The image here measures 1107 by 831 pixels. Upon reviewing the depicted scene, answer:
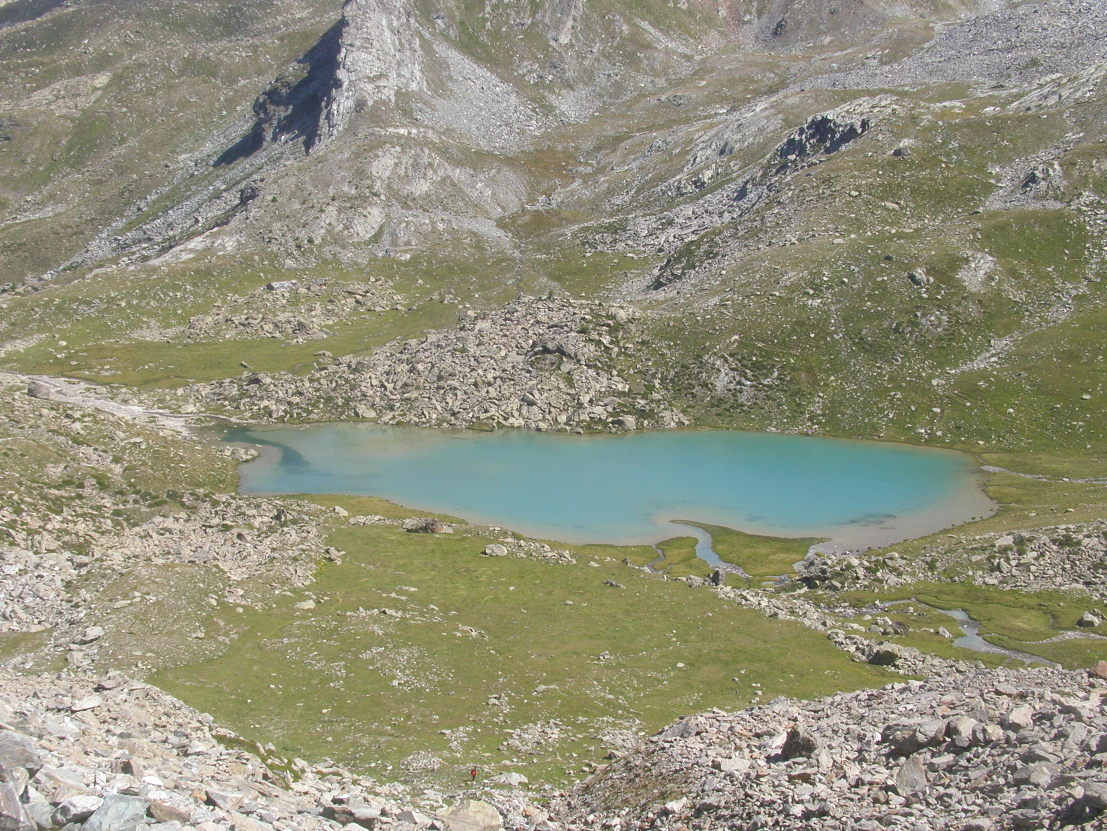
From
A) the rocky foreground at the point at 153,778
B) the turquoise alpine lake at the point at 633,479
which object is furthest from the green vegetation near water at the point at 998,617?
the rocky foreground at the point at 153,778

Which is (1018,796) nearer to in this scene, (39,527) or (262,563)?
(262,563)

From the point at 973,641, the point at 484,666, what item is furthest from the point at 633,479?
the point at 484,666

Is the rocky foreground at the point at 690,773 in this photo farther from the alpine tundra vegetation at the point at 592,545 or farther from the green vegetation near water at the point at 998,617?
the green vegetation near water at the point at 998,617

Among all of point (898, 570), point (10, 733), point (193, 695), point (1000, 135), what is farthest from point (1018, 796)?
point (1000, 135)

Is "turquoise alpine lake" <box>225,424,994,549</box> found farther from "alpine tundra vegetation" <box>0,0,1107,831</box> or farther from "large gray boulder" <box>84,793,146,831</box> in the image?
"large gray boulder" <box>84,793,146,831</box>

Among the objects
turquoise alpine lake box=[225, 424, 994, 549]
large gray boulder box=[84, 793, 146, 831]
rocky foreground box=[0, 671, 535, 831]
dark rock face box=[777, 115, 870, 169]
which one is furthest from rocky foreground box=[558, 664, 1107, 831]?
dark rock face box=[777, 115, 870, 169]

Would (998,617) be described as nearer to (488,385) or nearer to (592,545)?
(592,545)

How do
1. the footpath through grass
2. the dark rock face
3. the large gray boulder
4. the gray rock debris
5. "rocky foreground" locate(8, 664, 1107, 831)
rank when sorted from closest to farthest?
the large gray boulder
"rocky foreground" locate(8, 664, 1107, 831)
the footpath through grass
the gray rock debris
the dark rock face
